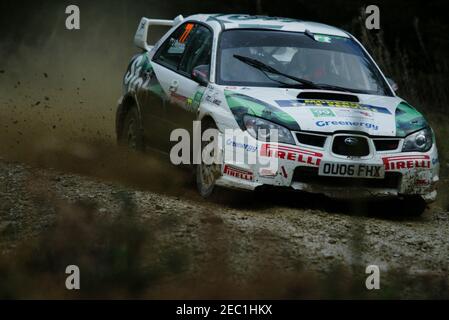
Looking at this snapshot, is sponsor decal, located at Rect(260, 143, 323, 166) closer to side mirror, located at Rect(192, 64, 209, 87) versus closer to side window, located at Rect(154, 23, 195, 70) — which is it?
side mirror, located at Rect(192, 64, 209, 87)

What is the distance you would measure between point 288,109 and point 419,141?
119cm

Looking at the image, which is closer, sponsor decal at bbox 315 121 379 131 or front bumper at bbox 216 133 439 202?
front bumper at bbox 216 133 439 202

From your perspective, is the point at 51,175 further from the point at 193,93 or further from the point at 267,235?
the point at 267,235

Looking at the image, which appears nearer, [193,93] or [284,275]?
[284,275]

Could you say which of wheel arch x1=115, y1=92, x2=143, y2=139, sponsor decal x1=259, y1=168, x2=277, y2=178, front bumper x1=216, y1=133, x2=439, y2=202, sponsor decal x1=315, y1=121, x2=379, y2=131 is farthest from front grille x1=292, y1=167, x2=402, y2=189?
wheel arch x1=115, y1=92, x2=143, y2=139

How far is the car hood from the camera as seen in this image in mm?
9484

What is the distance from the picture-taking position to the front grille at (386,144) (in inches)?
379

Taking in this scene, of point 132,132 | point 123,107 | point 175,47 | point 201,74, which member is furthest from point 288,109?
point 123,107

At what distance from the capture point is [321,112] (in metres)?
9.62

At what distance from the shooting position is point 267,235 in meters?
7.54

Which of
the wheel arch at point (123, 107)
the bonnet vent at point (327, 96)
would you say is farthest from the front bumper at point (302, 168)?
the wheel arch at point (123, 107)

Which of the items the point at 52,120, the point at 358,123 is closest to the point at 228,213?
the point at 358,123
